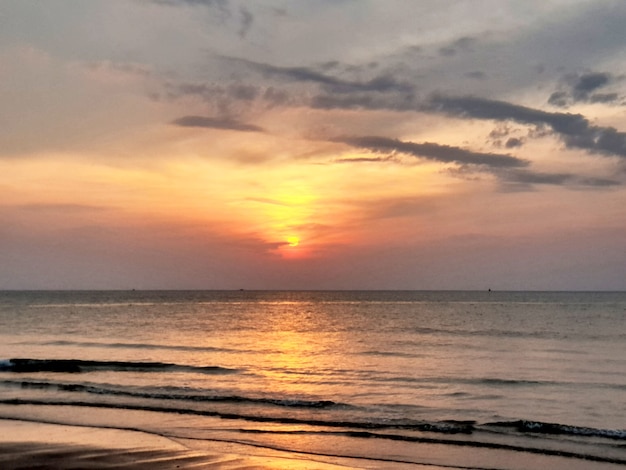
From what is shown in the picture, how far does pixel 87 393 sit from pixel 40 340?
31.0m

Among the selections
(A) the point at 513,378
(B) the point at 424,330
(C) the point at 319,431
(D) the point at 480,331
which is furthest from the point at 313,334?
(C) the point at 319,431

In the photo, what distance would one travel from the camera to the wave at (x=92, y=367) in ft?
109

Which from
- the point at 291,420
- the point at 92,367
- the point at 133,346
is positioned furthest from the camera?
the point at 133,346

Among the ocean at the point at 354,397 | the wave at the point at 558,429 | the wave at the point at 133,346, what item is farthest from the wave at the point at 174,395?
the wave at the point at 133,346

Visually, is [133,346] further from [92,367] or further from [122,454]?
[122,454]

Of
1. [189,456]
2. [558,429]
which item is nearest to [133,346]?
[189,456]

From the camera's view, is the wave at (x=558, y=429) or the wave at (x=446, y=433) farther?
the wave at (x=558, y=429)

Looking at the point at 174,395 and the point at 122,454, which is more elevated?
the point at 122,454

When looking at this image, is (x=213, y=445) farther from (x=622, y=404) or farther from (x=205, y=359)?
(x=205, y=359)

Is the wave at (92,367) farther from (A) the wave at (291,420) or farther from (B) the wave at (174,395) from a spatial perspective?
(A) the wave at (291,420)

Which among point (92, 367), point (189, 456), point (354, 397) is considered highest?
point (189, 456)

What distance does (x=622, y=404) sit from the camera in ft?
78.8

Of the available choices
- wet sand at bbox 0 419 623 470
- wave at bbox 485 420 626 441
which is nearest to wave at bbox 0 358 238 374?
wet sand at bbox 0 419 623 470

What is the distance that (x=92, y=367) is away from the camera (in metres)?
34.4
